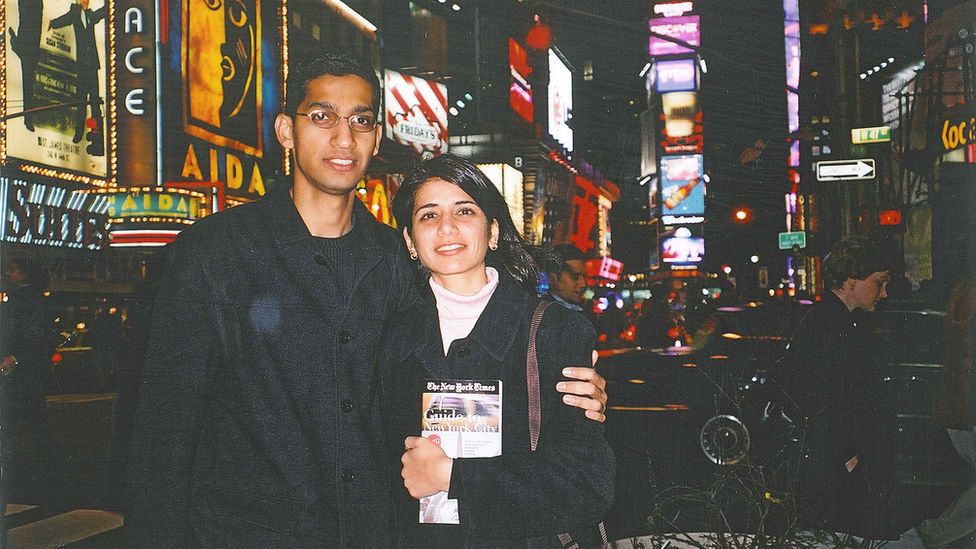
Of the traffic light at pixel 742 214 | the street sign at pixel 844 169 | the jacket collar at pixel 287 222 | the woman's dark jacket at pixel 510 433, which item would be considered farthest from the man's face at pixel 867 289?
the traffic light at pixel 742 214

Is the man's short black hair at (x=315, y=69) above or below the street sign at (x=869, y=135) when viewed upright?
below

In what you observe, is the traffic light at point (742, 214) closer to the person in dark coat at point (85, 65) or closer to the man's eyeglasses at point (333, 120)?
the person in dark coat at point (85, 65)

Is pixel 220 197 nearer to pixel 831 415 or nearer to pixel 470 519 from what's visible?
pixel 470 519

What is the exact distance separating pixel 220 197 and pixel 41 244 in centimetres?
86

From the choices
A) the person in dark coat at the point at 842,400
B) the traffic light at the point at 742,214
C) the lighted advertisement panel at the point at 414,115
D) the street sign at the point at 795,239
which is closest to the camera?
the person in dark coat at the point at 842,400

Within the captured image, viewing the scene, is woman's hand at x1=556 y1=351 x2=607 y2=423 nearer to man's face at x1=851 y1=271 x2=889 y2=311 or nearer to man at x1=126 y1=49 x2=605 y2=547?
man at x1=126 y1=49 x2=605 y2=547

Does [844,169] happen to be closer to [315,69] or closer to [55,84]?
[315,69]

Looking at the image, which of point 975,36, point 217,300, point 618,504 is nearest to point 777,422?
point 618,504

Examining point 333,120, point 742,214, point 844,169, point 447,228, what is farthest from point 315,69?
point 742,214

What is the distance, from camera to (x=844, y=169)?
156 inches

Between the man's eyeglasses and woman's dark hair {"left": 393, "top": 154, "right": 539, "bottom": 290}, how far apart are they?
0.81ft

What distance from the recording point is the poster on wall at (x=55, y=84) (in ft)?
9.93

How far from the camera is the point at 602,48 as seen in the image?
3.92 m

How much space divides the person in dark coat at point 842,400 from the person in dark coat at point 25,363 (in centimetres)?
328
